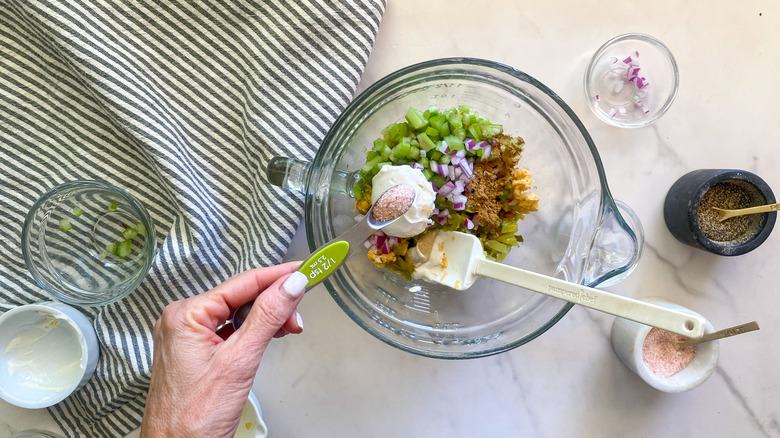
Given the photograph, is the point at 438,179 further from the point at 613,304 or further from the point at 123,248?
the point at 123,248

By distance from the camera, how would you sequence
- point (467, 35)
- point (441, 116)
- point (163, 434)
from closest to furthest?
point (163, 434) → point (441, 116) → point (467, 35)

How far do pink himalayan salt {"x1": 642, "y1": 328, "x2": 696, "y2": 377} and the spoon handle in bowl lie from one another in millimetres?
341

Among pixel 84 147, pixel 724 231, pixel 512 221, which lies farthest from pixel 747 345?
pixel 84 147

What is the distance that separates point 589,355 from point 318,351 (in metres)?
0.68

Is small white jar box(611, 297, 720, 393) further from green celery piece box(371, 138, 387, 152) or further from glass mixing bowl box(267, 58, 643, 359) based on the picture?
green celery piece box(371, 138, 387, 152)

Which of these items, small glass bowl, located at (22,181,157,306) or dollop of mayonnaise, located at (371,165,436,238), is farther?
small glass bowl, located at (22,181,157,306)

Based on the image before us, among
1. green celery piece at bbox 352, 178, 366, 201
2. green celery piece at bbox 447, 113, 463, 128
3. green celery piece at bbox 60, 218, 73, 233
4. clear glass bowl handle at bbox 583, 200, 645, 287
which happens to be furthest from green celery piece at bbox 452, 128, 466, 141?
green celery piece at bbox 60, 218, 73, 233

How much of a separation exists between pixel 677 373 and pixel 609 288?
0.80ft

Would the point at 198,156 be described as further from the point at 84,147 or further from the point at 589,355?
the point at 589,355

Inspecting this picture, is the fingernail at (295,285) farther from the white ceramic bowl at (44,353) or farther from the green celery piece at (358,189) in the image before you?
the white ceramic bowl at (44,353)

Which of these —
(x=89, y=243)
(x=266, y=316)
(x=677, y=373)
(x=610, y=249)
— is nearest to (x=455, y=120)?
(x=610, y=249)

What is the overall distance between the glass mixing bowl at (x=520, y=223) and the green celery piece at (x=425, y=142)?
0.14 m

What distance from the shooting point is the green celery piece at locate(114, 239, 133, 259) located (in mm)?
1315

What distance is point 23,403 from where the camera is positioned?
1.25 m
